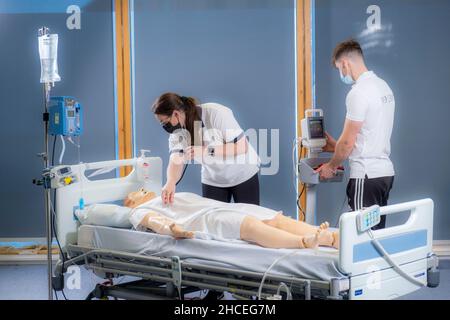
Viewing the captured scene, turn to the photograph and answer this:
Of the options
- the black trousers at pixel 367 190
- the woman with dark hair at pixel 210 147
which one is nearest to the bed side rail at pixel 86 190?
the woman with dark hair at pixel 210 147

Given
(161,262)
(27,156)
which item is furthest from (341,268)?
(27,156)

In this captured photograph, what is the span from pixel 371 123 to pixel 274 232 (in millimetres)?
940

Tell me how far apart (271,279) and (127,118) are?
2.49 metres

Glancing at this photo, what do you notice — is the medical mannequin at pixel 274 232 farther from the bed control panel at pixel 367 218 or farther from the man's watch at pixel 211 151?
the man's watch at pixel 211 151

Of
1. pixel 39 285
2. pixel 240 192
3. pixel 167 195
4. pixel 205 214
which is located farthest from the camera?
pixel 39 285

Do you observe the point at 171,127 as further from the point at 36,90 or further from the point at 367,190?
the point at 36,90

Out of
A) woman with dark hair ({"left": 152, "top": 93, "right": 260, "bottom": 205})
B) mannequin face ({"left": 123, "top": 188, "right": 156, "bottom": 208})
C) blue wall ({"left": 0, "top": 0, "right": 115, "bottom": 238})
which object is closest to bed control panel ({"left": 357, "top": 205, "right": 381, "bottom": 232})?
woman with dark hair ({"left": 152, "top": 93, "right": 260, "bottom": 205})

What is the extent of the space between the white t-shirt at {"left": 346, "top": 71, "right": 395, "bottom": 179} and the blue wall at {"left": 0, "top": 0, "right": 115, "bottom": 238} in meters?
2.02

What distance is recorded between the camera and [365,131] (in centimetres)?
351

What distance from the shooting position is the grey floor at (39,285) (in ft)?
13.3

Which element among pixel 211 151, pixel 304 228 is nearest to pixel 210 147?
pixel 211 151

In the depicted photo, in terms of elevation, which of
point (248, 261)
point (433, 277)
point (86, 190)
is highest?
point (86, 190)

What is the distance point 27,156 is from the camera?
4.96m
